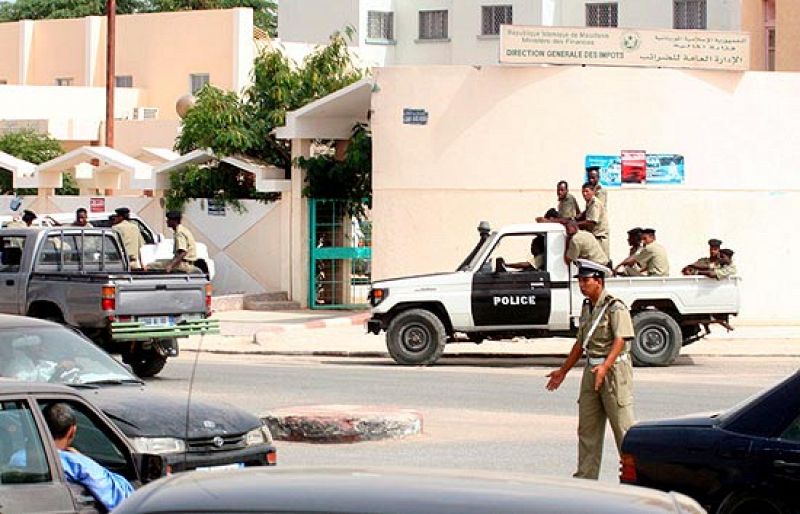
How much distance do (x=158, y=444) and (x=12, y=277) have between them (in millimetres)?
10430

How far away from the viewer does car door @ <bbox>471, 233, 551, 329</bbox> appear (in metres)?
21.9

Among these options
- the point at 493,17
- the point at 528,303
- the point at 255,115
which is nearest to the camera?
the point at 528,303

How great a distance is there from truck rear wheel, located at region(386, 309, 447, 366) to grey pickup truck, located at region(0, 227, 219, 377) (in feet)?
10.0

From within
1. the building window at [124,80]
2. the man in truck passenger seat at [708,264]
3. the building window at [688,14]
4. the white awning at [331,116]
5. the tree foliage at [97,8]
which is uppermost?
the tree foliage at [97,8]

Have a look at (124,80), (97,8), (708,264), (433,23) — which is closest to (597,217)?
(708,264)

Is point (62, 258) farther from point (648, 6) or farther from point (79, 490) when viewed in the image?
A: point (648, 6)

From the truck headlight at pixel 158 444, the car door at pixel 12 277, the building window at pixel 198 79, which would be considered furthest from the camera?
the building window at pixel 198 79

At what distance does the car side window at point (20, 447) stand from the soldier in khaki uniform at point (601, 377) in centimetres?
463

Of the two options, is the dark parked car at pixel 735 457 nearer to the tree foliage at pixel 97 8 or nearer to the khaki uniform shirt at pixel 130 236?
the khaki uniform shirt at pixel 130 236

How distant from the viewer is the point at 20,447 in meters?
8.30

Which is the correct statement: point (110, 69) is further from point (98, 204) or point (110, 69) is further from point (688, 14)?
point (688, 14)

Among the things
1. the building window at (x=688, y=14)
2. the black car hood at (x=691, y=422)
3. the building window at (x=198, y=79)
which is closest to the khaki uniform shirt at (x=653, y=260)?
the black car hood at (x=691, y=422)

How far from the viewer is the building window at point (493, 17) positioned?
188ft

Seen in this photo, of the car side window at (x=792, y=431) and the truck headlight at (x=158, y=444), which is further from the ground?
the car side window at (x=792, y=431)
